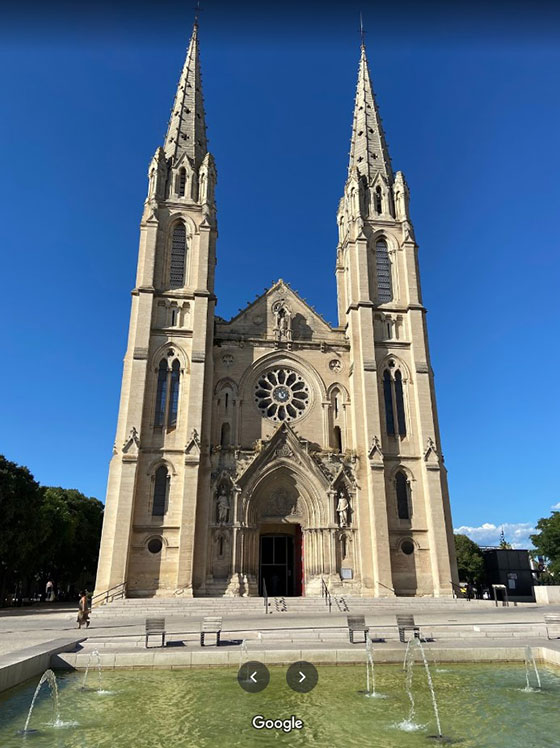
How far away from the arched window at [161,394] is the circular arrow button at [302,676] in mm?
22746

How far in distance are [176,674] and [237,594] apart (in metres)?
18.7

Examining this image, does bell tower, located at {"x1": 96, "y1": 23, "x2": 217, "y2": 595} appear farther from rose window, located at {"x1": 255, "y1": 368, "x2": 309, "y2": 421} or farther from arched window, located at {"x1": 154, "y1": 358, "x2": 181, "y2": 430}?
rose window, located at {"x1": 255, "y1": 368, "x2": 309, "y2": 421}

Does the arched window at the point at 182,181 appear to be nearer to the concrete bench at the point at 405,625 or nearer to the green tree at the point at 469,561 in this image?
the concrete bench at the point at 405,625

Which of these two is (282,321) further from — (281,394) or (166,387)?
(166,387)

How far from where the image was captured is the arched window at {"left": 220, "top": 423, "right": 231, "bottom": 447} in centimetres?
3478

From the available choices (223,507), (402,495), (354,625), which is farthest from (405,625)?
(402,495)

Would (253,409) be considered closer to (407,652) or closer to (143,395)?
(143,395)

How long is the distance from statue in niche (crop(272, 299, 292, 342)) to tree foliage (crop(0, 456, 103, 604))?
67.2 ft

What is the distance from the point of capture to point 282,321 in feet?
125

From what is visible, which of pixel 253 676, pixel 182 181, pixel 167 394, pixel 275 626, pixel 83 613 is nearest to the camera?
pixel 253 676

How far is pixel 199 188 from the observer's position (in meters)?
40.6

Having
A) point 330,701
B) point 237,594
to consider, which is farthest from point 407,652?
point 237,594

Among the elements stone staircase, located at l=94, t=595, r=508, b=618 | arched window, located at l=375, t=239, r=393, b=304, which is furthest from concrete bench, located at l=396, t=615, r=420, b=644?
arched window, located at l=375, t=239, r=393, b=304

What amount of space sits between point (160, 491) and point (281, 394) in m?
10.5
